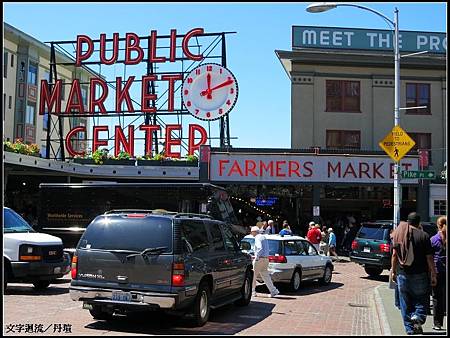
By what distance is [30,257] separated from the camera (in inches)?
511

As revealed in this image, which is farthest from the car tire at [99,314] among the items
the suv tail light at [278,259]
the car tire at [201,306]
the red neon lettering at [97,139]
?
the red neon lettering at [97,139]

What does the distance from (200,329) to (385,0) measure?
10.5m

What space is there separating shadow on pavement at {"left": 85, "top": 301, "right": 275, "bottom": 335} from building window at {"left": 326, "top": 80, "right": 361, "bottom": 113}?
2341 cm

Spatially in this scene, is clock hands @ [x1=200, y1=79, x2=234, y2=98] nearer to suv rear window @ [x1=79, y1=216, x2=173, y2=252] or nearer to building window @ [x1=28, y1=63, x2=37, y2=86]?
building window @ [x1=28, y1=63, x2=37, y2=86]

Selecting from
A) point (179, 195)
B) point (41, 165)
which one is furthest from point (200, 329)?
point (41, 165)

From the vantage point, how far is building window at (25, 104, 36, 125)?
48.4 m

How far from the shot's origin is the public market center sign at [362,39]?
113ft

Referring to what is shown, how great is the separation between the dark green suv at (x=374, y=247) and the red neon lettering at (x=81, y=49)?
25162mm

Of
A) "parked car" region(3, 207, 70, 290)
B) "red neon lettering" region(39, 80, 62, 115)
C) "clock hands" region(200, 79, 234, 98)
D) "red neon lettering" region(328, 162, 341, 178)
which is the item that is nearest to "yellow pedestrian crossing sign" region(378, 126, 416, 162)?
"parked car" region(3, 207, 70, 290)

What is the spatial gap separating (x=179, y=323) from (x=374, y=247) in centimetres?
1056

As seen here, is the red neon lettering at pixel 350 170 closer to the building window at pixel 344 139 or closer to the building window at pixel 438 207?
the building window at pixel 344 139

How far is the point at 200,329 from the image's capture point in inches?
385

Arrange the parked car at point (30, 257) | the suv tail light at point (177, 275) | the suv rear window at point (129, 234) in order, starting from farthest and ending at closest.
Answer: the parked car at point (30, 257) → the suv rear window at point (129, 234) → the suv tail light at point (177, 275)

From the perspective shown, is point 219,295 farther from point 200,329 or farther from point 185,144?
point 185,144
